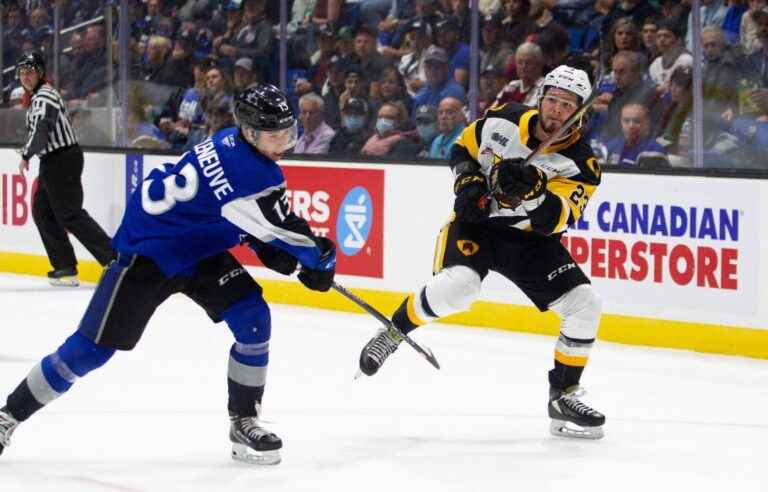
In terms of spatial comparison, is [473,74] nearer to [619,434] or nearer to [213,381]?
[213,381]

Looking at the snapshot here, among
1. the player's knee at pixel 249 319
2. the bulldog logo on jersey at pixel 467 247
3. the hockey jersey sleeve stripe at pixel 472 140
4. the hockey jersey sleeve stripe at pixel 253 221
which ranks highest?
the hockey jersey sleeve stripe at pixel 472 140

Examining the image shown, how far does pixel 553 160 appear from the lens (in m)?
4.26

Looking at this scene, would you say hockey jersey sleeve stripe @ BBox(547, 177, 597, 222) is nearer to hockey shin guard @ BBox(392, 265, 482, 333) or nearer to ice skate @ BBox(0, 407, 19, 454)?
hockey shin guard @ BBox(392, 265, 482, 333)

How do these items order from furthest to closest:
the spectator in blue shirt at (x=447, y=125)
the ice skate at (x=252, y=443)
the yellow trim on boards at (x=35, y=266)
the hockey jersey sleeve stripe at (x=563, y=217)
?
the yellow trim on boards at (x=35, y=266)
the spectator in blue shirt at (x=447, y=125)
the hockey jersey sleeve stripe at (x=563, y=217)
the ice skate at (x=252, y=443)

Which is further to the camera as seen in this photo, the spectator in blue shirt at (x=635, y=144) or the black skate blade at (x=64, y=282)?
the black skate blade at (x=64, y=282)

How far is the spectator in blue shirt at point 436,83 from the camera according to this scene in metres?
7.42

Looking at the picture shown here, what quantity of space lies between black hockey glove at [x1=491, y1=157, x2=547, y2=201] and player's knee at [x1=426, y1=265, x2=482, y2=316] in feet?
1.01

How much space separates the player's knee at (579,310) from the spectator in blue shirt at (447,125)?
10.2 ft

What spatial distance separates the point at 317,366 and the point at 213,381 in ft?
1.73

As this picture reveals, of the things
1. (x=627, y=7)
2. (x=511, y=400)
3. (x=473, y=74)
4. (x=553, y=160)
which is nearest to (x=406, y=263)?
(x=473, y=74)

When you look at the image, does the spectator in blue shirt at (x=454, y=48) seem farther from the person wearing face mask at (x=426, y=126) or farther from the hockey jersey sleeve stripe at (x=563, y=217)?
the hockey jersey sleeve stripe at (x=563, y=217)

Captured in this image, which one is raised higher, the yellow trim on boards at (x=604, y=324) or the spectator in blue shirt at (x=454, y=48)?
the spectator in blue shirt at (x=454, y=48)

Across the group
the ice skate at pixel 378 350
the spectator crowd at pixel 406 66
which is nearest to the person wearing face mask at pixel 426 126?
the spectator crowd at pixel 406 66

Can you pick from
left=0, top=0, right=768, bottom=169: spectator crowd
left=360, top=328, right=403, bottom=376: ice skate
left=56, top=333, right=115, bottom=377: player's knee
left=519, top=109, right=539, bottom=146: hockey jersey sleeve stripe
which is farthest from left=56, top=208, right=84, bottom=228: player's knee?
left=56, top=333, right=115, bottom=377: player's knee
